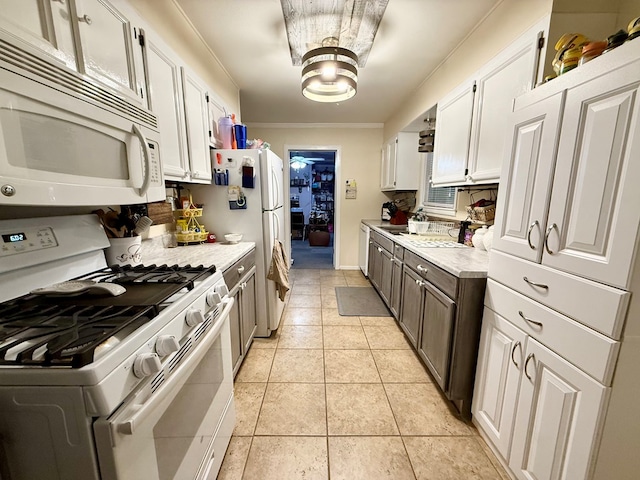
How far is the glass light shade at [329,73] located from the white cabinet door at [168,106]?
901 mm

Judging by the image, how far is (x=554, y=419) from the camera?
0.98 m

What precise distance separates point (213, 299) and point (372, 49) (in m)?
2.32

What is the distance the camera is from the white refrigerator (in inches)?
86.8

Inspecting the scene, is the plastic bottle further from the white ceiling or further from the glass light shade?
the glass light shade

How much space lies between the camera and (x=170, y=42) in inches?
67.7

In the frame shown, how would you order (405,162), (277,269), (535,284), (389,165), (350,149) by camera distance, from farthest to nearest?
(350,149) → (389,165) → (405,162) → (277,269) → (535,284)

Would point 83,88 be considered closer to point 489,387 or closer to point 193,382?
point 193,382

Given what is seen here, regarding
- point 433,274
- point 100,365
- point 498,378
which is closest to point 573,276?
point 498,378

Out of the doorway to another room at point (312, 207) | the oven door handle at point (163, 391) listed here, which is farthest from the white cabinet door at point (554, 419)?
the doorway to another room at point (312, 207)

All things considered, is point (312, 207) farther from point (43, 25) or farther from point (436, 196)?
point (43, 25)

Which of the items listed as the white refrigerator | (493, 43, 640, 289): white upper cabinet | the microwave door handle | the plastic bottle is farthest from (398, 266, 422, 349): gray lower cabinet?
the plastic bottle

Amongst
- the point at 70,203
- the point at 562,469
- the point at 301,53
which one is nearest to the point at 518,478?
the point at 562,469

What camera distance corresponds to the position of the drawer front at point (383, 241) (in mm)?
2758

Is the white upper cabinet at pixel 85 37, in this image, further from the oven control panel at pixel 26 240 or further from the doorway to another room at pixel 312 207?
the doorway to another room at pixel 312 207
